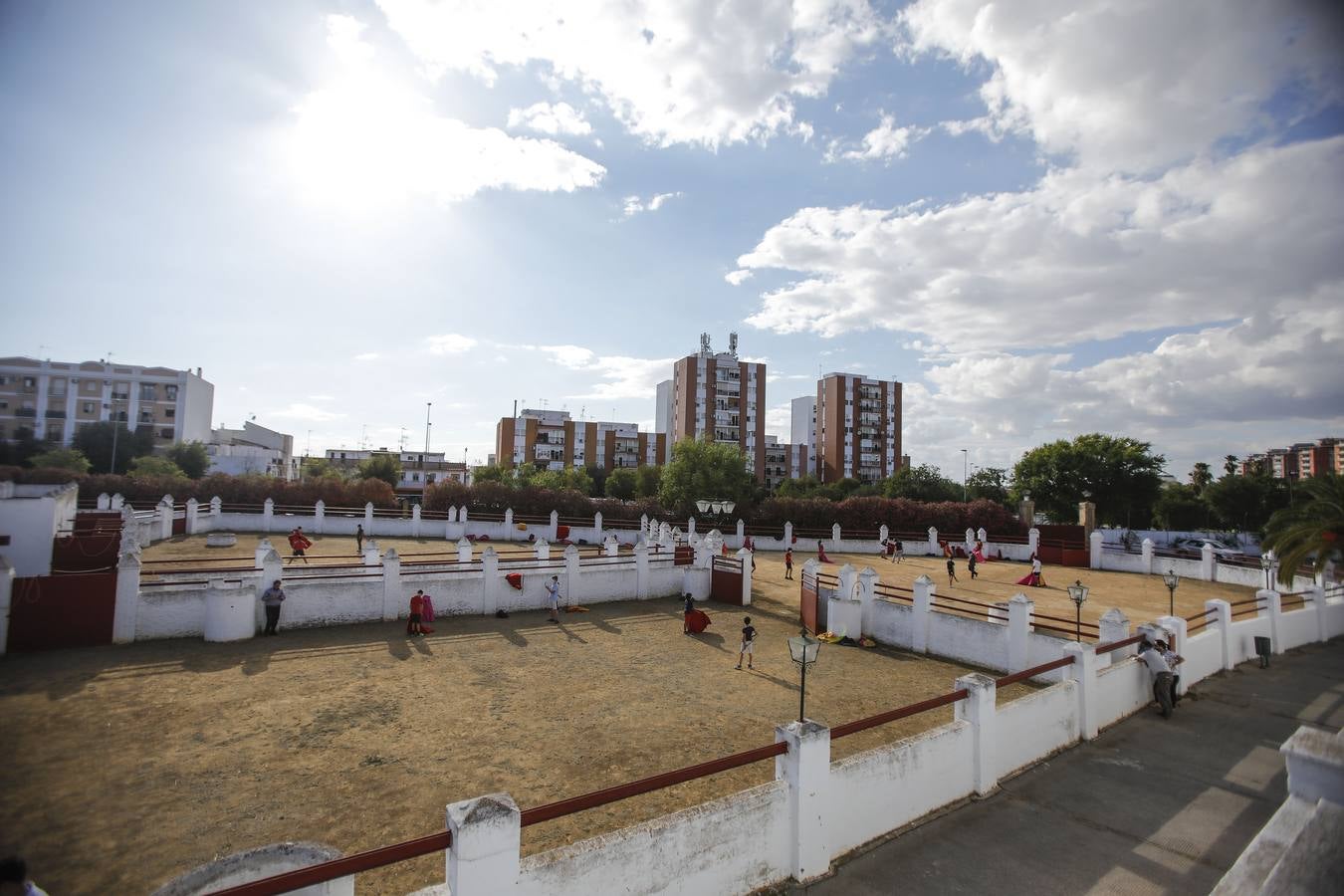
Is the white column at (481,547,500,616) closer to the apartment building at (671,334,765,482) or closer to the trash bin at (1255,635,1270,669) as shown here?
the trash bin at (1255,635,1270,669)

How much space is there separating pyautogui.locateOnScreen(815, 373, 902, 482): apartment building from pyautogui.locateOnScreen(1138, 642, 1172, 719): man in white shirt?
80.3 m

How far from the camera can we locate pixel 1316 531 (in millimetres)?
14961

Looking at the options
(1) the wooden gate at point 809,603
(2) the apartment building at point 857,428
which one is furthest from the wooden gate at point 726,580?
(2) the apartment building at point 857,428

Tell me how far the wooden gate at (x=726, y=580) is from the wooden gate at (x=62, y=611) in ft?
55.9

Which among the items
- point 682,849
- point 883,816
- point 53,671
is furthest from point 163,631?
point 883,816

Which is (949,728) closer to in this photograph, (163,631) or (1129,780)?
(1129,780)

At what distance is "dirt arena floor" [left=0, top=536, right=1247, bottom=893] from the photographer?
275 inches

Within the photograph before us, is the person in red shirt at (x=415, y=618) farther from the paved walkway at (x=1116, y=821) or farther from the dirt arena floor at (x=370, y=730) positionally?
the paved walkway at (x=1116, y=821)

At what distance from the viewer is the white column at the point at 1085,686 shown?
372 inches

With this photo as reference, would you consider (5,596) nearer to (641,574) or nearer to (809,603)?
(641,574)

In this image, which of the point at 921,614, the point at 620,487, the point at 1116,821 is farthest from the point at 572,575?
the point at 620,487

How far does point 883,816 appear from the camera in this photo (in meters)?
6.61

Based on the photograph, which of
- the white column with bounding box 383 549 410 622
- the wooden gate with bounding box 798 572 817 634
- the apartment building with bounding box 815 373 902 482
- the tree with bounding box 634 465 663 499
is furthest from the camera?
the apartment building with bounding box 815 373 902 482

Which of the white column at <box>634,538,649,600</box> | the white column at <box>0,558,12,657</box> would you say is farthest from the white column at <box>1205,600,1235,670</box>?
the white column at <box>0,558,12,657</box>
